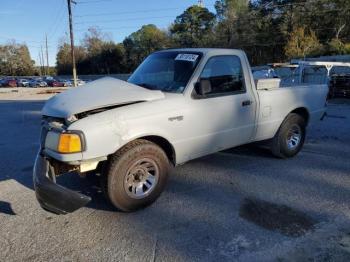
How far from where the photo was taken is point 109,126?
3.70 meters

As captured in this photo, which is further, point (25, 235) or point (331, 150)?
point (331, 150)

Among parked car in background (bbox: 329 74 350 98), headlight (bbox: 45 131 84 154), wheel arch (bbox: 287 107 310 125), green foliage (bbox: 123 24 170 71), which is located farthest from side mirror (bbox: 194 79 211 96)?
green foliage (bbox: 123 24 170 71)

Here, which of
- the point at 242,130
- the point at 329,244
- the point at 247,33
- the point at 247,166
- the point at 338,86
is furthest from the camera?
the point at 247,33

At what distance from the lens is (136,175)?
409cm

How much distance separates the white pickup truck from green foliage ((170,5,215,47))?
220 feet

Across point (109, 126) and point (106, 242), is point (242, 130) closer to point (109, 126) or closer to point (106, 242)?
A: point (109, 126)

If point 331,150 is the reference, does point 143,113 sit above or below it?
above

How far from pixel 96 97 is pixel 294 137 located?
3.71m

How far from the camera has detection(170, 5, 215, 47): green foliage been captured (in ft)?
237

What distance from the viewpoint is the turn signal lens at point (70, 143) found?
11.6 ft

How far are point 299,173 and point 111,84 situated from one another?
312 cm

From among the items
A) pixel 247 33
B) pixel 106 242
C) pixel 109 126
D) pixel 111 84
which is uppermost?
pixel 247 33

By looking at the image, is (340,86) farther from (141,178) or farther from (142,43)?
(142,43)

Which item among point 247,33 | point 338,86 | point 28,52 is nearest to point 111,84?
point 338,86
